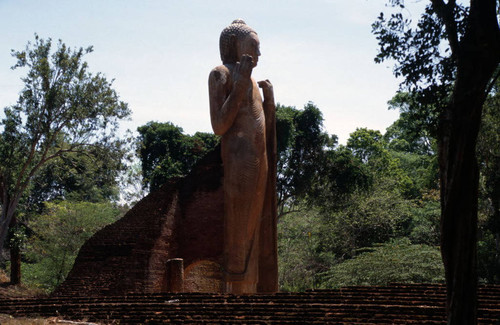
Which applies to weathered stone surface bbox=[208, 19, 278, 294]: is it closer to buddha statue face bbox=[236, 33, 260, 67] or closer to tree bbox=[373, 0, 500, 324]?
buddha statue face bbox=[236, 33, 260, 67]

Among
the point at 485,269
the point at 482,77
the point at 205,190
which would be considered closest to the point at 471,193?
the point at 482,77

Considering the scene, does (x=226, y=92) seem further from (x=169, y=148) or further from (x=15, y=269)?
(x=169, y=148)

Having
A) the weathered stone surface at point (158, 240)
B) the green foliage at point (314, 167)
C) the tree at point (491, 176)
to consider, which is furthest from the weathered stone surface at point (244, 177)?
the green foliage at point (314, 167)

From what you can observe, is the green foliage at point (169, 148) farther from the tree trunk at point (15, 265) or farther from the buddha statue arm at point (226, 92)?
the buddha statue arm at point (226, 92)

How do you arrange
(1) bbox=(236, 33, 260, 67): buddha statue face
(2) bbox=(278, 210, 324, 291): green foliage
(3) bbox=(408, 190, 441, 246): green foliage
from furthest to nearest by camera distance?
(2) bbox=(278, 210, 324, 291): green foliage, (3) bbox=(408, 190, 441, 246): green foliage, (1) bbox=(236, 33, 260, 67): buddha statue face

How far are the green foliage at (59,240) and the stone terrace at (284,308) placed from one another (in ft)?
70.4

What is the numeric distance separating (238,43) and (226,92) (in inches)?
39.9

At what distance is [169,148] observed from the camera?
3139cm

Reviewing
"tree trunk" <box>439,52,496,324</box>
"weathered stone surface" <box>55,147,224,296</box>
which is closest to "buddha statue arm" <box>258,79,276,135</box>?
"weathered stone surface" <box>55,147,224,296</box>

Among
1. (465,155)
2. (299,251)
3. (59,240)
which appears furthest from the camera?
(299,251)

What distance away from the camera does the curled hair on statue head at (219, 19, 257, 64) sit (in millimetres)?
11734

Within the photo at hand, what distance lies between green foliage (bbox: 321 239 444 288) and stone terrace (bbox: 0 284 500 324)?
12.8 meters

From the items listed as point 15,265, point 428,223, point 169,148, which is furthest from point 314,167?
point 15,265

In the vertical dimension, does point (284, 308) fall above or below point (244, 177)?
below
